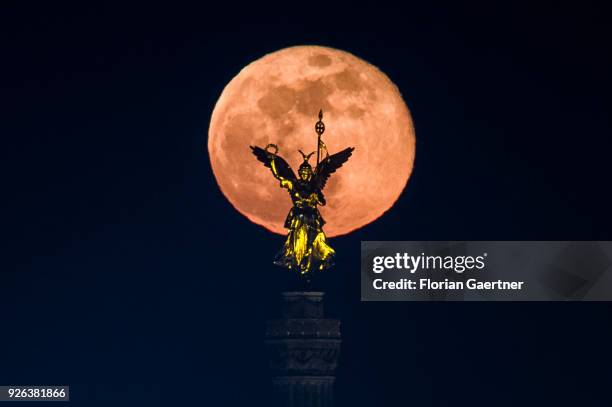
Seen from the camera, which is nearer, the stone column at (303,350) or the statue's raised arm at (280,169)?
the statue's raised arm at (280,169)

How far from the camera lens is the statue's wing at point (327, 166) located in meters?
77.8

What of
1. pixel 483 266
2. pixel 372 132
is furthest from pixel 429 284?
pixel 372 132

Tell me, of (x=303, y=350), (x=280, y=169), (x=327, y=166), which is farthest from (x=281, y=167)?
(x=303, y=350)

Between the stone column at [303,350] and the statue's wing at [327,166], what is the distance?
13.7ft

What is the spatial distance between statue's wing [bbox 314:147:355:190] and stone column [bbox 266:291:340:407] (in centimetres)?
418

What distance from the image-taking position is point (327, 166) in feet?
256

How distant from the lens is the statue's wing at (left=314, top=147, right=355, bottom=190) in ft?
255

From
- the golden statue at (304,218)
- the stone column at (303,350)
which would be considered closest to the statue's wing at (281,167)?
the golden statue at (304,218)

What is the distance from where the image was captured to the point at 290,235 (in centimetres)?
7781

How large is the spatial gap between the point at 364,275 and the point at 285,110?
10.6m

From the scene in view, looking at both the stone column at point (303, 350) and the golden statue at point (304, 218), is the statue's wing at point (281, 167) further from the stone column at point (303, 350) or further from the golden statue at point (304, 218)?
the stone column at point (303, 350)

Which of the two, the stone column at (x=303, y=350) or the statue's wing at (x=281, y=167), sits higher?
the statue's wing at (x=281, y=167)

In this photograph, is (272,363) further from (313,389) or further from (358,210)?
(358,210)

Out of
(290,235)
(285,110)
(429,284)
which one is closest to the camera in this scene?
(290,235)
